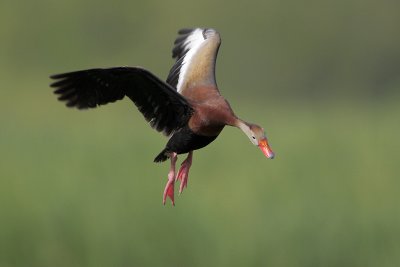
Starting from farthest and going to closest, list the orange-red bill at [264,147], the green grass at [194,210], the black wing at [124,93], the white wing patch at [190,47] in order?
the green grass at [194,210] → the white wing patch at [190,47] → the black wing at [124,93] → the orange-red bill at [264,147]

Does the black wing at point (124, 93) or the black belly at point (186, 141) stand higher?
the black wing at point (124, 93)

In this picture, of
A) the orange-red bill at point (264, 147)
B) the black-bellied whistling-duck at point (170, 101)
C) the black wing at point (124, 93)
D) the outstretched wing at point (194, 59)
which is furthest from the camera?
the outstretched wing at point (194, 59)

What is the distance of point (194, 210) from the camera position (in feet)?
27.0

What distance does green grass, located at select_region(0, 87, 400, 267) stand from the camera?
811 centimetres

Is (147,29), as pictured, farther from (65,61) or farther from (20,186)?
(20,186)

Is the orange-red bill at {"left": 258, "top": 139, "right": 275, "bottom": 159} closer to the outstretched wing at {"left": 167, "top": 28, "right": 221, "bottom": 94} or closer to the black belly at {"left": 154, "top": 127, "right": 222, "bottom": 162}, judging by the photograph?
the black belly at {"left": 154, "top": 127, "right": 222, "bottom": 162}

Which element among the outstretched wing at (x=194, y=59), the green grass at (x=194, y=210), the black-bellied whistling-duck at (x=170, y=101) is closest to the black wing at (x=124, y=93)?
the black-bellied whistling-duck at (x=170, y=101)

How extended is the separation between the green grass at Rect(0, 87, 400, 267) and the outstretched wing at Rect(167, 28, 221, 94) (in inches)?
66.5

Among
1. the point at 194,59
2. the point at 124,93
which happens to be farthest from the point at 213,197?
the point at 124,93

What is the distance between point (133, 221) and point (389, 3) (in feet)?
39.6

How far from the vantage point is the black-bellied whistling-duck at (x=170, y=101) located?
506cm

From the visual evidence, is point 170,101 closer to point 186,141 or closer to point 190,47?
point 186,141

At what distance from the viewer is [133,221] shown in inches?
320

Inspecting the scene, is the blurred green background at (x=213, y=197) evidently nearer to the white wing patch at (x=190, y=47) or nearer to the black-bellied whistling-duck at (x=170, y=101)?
the white wing patch at (x=190, y=47)
